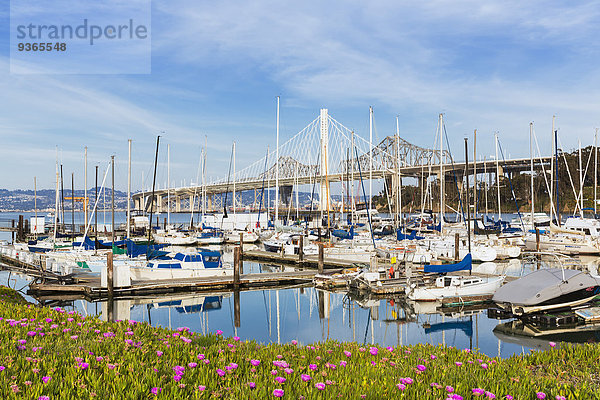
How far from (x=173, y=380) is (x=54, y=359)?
4.67ft

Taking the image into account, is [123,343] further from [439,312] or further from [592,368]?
[439,312]

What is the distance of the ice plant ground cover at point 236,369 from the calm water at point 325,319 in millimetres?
9538

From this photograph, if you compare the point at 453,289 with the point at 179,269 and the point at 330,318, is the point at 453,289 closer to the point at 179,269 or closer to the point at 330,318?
the point at 330,318

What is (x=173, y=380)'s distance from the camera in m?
5.18

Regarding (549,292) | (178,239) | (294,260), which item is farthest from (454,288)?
(178,239)

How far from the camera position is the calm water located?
55.6 feet

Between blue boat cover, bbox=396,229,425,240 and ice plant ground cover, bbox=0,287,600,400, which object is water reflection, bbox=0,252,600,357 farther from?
blue boat cover, bbox=396,229,425,240

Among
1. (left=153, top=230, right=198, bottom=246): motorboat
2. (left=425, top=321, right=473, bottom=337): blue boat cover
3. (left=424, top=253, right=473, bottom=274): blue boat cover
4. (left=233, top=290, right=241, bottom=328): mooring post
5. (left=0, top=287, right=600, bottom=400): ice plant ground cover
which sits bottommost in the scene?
(left=425, top=321, right=473, bottom=337): blue boat cover

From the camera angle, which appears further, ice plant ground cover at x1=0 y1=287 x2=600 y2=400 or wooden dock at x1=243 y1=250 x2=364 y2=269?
wooden dock at x1=243 y1=250 x2=364 y2=269

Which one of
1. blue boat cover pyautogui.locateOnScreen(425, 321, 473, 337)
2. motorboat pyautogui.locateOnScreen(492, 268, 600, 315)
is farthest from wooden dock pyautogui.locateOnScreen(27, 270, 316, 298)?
motorboat pyautogui.locateOnScreen(492, 268, 600, 315)

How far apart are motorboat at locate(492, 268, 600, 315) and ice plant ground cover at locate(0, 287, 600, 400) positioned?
1100cm

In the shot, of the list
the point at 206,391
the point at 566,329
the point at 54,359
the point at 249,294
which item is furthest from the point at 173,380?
the point at 249,294

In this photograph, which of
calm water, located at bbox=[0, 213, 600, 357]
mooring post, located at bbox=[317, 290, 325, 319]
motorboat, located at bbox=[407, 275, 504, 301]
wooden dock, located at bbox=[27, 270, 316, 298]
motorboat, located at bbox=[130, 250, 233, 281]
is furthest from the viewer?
motorboat, located at bbox=[130, 250, 233, 281]

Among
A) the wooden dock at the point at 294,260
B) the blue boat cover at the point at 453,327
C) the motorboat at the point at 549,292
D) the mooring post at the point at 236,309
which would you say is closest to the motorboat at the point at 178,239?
the wooden dock at the point at 294,260
